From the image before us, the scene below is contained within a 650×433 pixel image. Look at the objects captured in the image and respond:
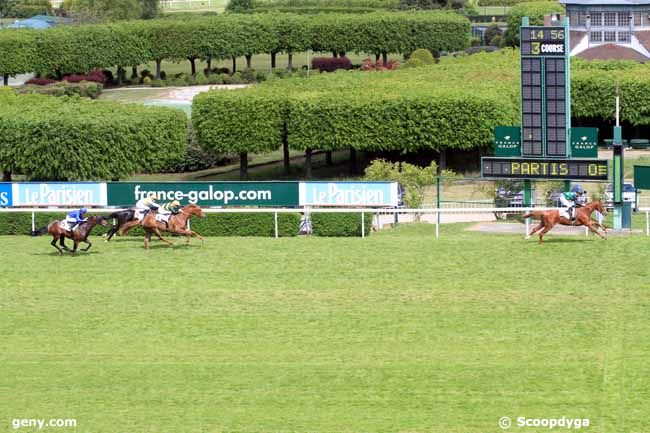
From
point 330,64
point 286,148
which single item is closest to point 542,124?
point 286,148

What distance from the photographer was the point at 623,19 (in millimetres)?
76312

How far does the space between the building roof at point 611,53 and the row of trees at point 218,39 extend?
29852 millimetres

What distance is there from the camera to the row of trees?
316ft

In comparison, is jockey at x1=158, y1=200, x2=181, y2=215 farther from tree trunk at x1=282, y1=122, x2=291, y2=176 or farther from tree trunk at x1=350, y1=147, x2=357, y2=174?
tree trunk at x1=350, y1=147, x2=357, y2=174

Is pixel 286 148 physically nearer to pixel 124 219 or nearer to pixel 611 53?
pixel 611 53

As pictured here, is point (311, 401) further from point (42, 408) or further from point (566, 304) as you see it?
point (566, 304)

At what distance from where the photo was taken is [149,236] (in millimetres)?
34406

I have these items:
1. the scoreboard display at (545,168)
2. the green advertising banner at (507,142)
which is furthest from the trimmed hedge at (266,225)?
the green advertising banner at (507,142)

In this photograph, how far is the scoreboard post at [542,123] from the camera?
38.4 metres

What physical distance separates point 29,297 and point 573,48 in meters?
53.3

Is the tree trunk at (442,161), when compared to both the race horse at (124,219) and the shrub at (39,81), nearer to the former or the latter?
the race horse at (124,219)

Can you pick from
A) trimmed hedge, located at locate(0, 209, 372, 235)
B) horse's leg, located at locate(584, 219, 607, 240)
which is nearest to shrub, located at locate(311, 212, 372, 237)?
trimmed hedge, located at locate(0, 209, 372, 235)

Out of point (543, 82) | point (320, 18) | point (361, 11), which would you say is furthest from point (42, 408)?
point (361, 11)

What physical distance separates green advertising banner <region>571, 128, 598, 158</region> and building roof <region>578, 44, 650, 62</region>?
39451mm
